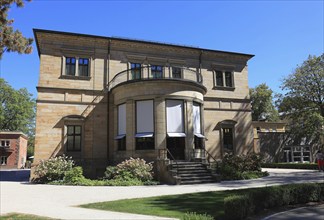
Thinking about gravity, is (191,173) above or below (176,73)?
below

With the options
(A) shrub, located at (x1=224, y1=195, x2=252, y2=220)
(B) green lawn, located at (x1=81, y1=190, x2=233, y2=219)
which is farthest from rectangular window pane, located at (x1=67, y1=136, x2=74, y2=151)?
(A) shrub, located at (x1=224, y1=195, x2=252, y2=220)

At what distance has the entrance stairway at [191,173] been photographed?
17266 mm

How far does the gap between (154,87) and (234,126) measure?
1044 cm

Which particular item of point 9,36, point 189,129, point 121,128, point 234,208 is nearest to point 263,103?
point 189,129

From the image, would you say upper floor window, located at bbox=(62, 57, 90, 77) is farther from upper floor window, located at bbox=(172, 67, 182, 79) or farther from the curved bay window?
the curved bay window

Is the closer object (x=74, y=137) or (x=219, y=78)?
(x=74, y=137)

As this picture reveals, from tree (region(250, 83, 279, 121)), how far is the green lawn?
168 feet

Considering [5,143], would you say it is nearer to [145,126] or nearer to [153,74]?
[153,74]

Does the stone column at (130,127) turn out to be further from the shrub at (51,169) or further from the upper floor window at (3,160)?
the upper floor window at (3,160)

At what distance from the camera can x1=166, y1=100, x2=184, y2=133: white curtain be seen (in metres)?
20.3

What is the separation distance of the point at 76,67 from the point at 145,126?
312 inches

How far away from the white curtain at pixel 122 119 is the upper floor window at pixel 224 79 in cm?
1023

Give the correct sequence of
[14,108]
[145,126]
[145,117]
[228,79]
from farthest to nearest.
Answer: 1. [14,108]
2. [228,79]
3. [145,117]
4. [145,126]

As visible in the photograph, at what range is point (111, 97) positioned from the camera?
76.1 ft
